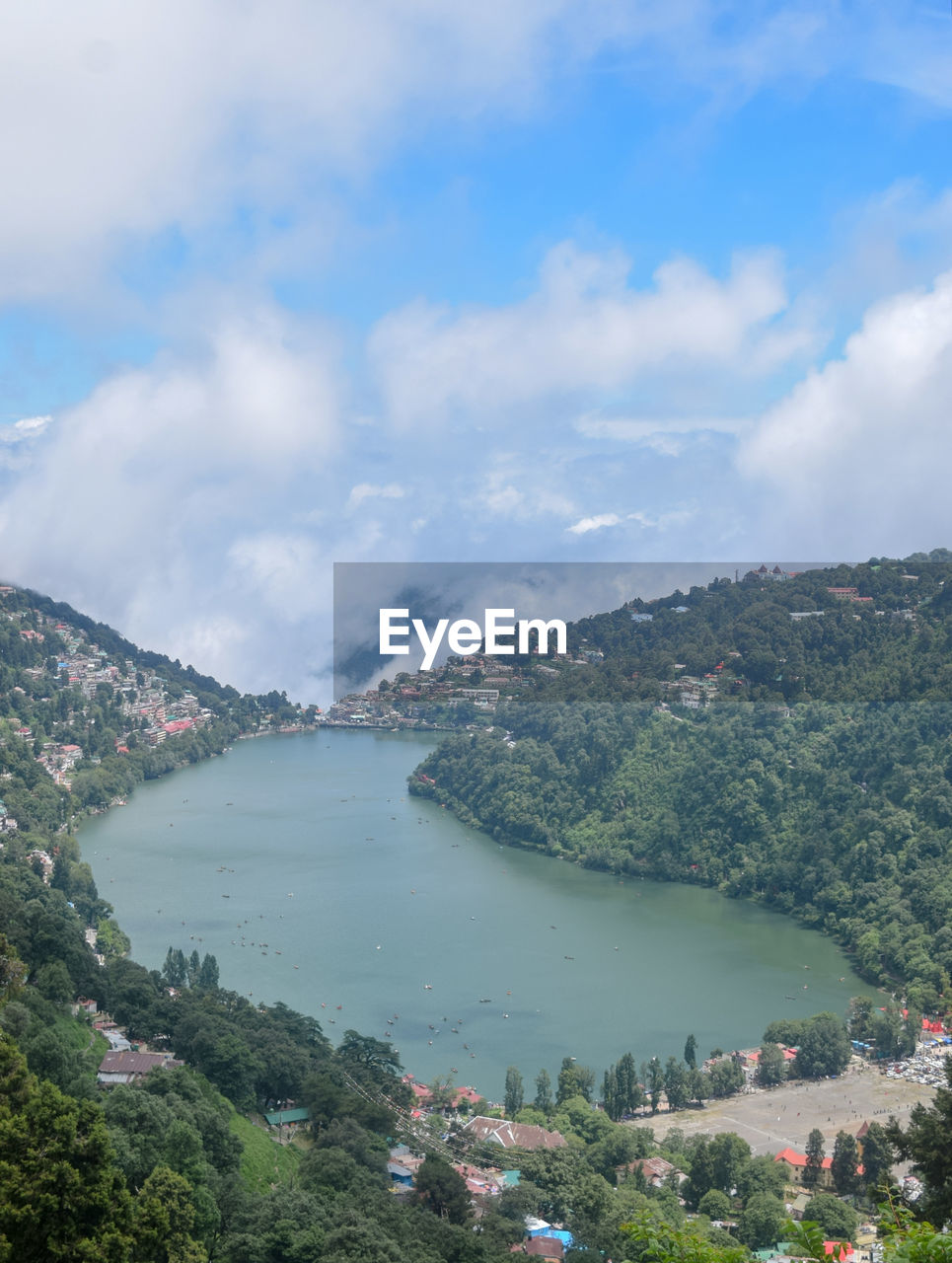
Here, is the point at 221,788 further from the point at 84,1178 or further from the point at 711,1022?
the point at 84,1178

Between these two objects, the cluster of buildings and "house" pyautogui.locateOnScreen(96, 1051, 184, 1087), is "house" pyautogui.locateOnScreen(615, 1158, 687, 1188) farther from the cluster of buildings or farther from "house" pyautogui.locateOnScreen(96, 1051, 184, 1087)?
the cluster of buildings

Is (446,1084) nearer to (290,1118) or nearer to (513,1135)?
(513,1135)

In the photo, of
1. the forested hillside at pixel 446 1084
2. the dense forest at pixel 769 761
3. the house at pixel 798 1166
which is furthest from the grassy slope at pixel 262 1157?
the dense forest at pixel 769 761

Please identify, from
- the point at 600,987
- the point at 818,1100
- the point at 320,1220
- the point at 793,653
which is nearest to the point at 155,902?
the point at 600,987

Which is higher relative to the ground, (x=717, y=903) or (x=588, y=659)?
(x=588, y=659)

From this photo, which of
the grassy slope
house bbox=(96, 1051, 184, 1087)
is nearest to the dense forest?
the grassy slope

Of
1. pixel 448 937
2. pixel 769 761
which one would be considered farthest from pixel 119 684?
pixel 448 937

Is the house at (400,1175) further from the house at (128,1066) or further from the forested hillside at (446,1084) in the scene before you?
the house at (128,1066)
